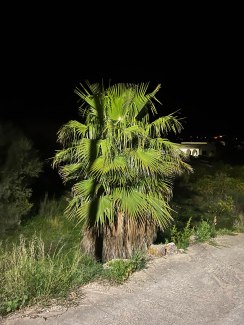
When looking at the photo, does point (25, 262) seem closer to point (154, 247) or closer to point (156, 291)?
point (156, 291)

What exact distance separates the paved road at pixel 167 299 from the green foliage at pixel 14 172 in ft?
14.2

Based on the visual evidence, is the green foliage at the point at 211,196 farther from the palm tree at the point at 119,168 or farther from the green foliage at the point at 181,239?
the palm tree at the point at 119,168

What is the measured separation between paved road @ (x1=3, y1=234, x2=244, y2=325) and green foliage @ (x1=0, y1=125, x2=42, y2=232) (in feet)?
14.2

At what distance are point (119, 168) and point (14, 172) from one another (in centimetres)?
402

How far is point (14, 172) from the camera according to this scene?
390 inches

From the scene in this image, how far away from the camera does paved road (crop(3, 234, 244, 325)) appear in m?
4.74

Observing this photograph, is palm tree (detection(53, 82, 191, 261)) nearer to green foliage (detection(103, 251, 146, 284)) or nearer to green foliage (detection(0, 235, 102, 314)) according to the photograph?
green foliage (detection(103, 251, 146, 284))

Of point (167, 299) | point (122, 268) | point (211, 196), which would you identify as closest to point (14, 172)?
point (122, 268)

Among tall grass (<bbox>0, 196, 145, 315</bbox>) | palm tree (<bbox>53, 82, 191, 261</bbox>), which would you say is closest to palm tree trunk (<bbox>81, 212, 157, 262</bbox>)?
palm tree (<bbox>53, 82, 191, 261</bbox>)

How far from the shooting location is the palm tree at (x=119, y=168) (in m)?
6.70

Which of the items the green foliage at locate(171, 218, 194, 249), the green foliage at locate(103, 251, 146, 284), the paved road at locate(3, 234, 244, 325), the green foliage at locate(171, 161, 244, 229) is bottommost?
the paved road at locate(3, 234, 244, 325)

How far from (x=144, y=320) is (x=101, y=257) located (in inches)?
92.9

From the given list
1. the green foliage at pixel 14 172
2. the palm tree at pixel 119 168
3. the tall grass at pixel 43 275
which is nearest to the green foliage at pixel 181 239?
the palm tree at pixel 119 168

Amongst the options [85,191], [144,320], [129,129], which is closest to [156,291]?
[144,320]
